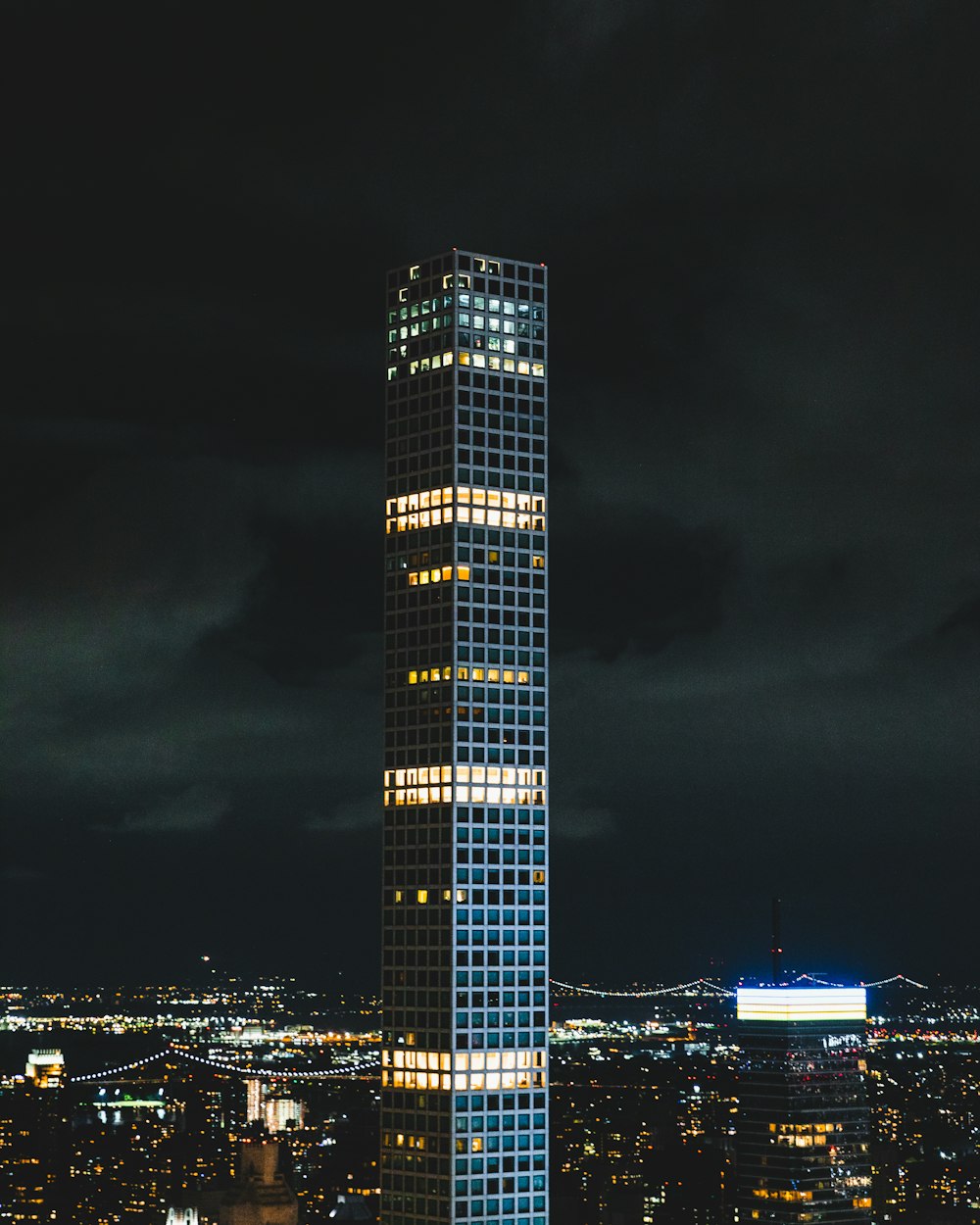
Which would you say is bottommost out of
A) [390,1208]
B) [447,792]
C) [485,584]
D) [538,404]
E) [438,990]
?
[390,1208]

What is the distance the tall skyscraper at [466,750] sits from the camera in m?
170

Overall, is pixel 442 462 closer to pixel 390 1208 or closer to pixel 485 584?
pixel 485 584

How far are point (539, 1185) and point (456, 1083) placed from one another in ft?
31.9

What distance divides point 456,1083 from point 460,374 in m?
54.4

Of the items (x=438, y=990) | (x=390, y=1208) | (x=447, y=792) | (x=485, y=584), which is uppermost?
(x=485, y=584)

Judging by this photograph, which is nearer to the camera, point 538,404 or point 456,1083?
point 456,1083

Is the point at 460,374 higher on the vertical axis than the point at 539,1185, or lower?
higher

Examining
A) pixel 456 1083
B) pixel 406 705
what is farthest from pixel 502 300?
pixel 456 1083

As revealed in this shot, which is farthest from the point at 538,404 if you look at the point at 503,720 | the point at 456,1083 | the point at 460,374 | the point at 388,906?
the point at 456,1083

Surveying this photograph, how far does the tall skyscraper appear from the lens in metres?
170

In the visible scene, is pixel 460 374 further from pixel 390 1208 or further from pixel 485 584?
pixel 390 1208

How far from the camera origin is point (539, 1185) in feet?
557

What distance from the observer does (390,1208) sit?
17100 cm

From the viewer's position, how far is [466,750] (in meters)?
174
